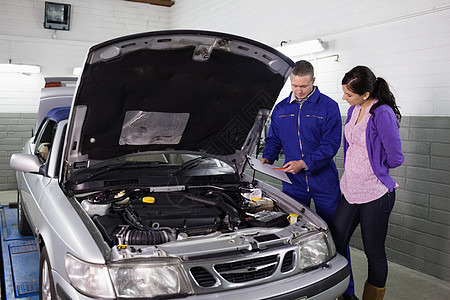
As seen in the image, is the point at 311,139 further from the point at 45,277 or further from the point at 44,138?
the point at 44,138

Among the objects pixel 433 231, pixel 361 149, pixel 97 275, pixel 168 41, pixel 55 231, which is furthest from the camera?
pixel 433 231

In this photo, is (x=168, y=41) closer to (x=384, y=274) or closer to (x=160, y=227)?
(x=160, y=227)

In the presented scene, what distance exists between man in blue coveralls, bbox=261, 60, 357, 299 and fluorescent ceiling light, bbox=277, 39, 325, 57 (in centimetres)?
167

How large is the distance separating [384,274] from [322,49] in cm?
278

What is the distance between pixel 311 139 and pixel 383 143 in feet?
2.12

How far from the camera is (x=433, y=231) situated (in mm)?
3611

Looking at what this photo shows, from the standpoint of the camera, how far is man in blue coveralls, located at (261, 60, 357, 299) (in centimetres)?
283

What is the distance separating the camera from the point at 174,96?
2645 millimetres

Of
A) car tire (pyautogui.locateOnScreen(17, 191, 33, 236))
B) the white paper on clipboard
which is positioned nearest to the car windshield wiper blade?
the white paper on clipboard

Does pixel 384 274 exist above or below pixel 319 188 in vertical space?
below

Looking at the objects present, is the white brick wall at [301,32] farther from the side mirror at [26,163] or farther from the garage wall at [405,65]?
the side mirror at [26,163]

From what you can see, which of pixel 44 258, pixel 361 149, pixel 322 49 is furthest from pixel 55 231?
pixel 322 49

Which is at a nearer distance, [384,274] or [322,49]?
[384,274]

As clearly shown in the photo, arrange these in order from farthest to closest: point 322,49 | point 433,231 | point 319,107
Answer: point 322,49 < point 433,231 < point 319,107
